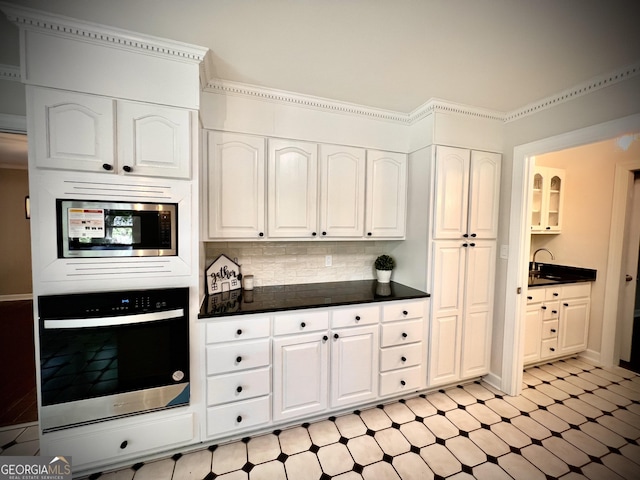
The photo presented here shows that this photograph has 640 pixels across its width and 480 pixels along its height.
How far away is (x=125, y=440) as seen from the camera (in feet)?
5.04

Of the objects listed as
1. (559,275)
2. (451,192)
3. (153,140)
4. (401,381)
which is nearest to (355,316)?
(401,381)

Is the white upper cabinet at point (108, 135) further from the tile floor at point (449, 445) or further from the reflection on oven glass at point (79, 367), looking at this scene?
the tile floor at point (449, 445)

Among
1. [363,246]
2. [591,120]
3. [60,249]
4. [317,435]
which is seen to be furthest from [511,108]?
[60,249]

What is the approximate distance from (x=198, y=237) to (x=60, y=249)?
2.32 feet

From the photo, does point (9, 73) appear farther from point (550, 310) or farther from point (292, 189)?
point (550, 310)

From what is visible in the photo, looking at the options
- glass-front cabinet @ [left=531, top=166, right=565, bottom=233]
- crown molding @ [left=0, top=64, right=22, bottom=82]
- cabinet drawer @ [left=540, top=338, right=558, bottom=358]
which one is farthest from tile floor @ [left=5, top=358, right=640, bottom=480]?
crown molding @ [left=0, top=64, right=22, bottom=82]

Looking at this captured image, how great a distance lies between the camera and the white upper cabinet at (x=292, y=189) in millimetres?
2117

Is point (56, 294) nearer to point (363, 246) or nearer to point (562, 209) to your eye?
point (363, 246)

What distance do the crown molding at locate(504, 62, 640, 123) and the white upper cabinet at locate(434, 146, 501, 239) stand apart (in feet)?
1.26

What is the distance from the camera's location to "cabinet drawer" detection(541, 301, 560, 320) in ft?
9.23

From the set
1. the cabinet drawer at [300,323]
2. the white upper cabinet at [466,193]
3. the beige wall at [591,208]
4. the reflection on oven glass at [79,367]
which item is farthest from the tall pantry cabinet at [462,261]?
the reflection on oven glass at [79,367]

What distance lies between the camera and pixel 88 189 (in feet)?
4.76

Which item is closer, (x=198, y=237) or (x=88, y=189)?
(x=88, y=189)

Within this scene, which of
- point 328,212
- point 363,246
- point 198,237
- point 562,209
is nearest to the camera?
point 198,237
